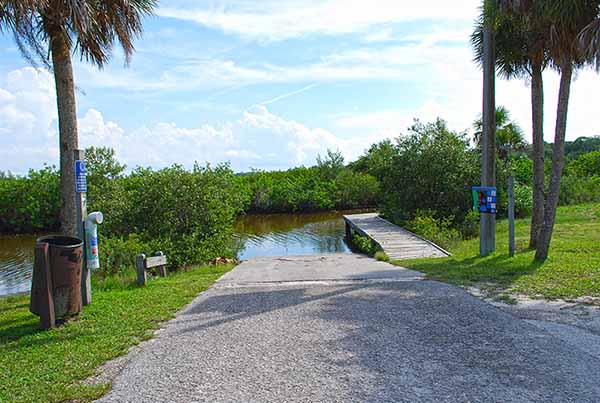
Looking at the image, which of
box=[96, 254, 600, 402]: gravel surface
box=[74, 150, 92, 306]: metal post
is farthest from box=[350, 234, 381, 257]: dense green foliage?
box=[74, 150, 92, 306]: metal post

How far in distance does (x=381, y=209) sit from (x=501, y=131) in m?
8.60

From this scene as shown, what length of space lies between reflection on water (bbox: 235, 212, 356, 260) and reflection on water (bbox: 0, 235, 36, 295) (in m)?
7.19

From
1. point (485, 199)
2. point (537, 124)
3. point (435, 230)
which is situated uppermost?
point (537, 124)

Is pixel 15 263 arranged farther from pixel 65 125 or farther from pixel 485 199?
pixel 485 199

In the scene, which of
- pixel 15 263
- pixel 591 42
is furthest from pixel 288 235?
pixel 591 42

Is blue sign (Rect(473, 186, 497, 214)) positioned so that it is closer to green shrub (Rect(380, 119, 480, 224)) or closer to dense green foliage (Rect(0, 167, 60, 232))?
green shrub (Rect(380, 119, 480, 224))

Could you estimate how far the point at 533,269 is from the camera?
29.3 feet

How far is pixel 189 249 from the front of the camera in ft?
48.8

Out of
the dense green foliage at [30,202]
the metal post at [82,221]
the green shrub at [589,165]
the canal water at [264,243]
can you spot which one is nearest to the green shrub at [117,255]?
the canal water at [264,243]

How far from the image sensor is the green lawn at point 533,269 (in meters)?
7.44

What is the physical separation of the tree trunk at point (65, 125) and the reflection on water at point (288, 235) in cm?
1069

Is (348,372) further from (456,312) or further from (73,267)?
(73,267)

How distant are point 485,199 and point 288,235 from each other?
16769 millimetres

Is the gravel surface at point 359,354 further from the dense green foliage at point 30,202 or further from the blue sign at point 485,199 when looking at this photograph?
the dense green foliage at point 30,202
